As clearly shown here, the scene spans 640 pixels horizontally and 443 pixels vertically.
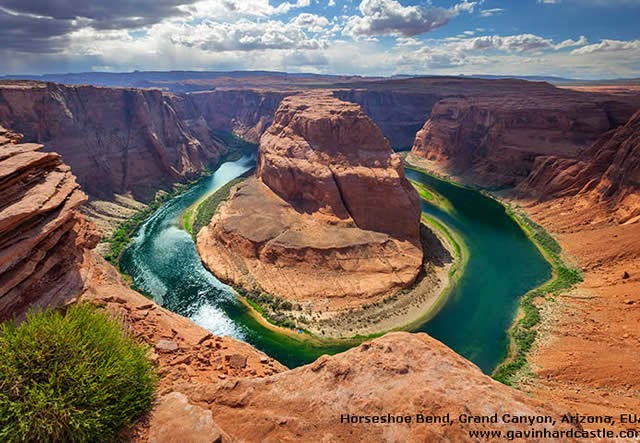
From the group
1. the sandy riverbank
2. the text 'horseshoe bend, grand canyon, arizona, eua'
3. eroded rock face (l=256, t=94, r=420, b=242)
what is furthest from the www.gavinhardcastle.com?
eroded rock face (l=256, t=94, r=420, b=242)

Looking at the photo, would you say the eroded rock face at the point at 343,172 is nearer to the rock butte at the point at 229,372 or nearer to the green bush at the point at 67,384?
the rock butte at the point at 229,372

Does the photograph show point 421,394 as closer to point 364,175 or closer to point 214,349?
point 214,349

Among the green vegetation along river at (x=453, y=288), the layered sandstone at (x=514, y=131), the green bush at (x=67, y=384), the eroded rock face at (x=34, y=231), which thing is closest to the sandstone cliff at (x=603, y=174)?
the layered sandstone at (x=514, y=131)

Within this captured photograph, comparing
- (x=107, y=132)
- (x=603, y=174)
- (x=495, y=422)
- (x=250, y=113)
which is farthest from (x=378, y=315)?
(x=250, y=113)

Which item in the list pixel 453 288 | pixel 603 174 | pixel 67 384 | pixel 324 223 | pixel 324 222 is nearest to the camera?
pixel 67 384

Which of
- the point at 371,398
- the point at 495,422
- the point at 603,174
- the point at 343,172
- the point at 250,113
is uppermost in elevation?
the point at 250,113

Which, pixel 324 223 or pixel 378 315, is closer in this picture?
pixel 378 315

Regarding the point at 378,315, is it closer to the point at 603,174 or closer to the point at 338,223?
the point at 338,223
